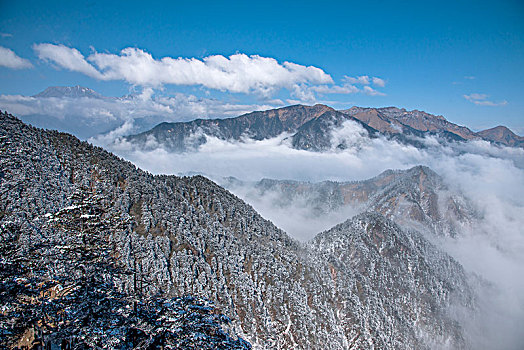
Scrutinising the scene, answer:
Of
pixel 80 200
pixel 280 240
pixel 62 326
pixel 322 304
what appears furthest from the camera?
pixel 280 240

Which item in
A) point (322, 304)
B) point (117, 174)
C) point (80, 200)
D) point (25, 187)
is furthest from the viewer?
point (322, 304)

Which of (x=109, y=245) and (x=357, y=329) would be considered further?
(x=357, y=329)

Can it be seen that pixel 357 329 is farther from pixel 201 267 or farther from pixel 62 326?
pixel 62 326

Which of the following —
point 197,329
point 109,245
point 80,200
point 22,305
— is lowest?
point 197,329

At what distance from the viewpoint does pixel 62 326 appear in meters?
24.9

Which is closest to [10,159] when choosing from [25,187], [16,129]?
[25,187]

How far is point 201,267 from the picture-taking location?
97500 mm

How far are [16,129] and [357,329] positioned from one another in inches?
5800

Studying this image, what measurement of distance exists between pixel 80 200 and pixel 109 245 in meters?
5.12

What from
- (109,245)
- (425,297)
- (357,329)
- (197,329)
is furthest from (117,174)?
(425,297)

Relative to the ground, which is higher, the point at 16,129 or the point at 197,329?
the point at 16,129

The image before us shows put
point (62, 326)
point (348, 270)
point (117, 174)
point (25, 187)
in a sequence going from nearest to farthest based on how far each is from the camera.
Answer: point (62, 326)
point (25, 187)
point (117, 174)
point (348, 270)

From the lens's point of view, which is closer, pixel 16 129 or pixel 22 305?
pixel 22 305

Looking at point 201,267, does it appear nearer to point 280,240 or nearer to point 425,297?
point 280,240
